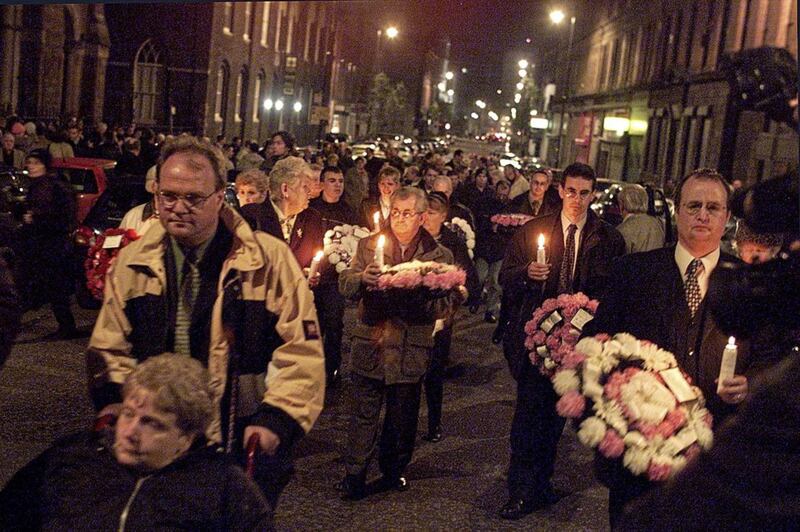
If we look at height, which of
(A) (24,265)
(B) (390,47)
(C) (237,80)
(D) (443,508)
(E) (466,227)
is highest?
(B) (390,47)

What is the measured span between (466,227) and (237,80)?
37394 mm

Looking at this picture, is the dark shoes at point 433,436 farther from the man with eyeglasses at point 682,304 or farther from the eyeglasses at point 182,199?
the eyeglasses at point 182,199

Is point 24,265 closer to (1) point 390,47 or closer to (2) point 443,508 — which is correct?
(2) point 443,508

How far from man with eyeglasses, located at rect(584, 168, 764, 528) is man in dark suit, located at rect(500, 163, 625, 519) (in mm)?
1976

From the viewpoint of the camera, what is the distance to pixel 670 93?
4544 centimetres

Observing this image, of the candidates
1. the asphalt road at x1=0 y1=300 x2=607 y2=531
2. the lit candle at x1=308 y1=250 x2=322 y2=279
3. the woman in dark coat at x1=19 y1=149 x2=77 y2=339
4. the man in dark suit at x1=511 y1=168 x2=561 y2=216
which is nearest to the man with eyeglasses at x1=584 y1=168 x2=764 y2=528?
the asphalt road at x1=0 y1=300 x2=607 y2=531

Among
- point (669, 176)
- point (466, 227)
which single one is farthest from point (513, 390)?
point (669, 176)

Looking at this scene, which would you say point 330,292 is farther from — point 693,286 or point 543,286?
point 693,286

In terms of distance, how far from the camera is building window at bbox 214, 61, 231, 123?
44.5m

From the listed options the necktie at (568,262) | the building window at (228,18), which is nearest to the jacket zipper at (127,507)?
the necktie at (568,262)

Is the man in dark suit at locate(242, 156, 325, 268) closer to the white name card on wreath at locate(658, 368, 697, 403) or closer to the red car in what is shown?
the white name card on wreath at locate(658, 368, 697, 403)

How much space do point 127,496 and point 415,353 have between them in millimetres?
3474

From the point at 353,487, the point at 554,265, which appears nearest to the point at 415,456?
the point at 353,487

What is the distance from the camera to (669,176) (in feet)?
147
